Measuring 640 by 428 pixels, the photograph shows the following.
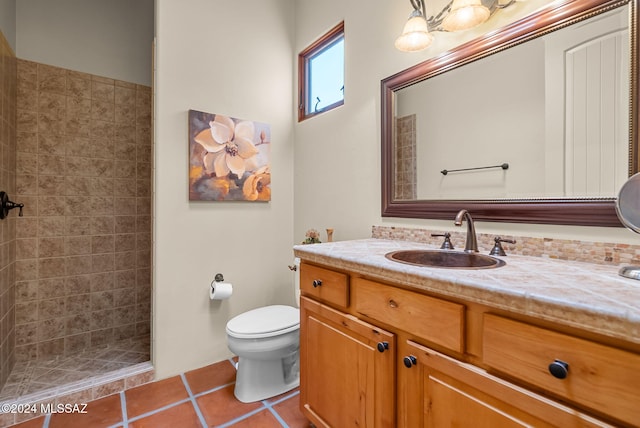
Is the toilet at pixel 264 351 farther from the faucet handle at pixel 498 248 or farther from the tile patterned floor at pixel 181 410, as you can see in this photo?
the faucet handle at pixel 498 248

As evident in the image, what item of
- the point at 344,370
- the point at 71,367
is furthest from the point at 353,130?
the point at 71,367

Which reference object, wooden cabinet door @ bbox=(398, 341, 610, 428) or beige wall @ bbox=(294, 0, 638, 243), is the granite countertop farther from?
beige wall @ bbox=(294, 0, 638, 243)

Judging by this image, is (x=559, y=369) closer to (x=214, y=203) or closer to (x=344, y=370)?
(x=344, y=370)

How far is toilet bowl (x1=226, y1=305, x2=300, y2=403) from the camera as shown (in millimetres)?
1630

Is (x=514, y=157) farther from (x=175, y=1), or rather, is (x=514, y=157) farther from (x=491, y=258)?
(x=175, y=1)

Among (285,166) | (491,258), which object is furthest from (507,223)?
A: (285,166)

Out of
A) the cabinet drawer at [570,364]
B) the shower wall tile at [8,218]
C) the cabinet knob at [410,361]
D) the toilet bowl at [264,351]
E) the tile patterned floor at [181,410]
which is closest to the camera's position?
the cabinet drawer at [570,364]

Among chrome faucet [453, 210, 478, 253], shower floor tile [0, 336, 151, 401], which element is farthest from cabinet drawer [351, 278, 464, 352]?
shower floor tile [0, 336, 151, 401]

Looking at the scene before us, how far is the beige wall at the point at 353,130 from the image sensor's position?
5.49 ft

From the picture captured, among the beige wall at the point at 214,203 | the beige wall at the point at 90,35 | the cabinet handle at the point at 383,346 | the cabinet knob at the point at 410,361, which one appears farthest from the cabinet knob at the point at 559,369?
the beige wall at the point at 90,35

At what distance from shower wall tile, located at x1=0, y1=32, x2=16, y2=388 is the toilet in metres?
1.39

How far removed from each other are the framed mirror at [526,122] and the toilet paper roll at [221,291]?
1.21m

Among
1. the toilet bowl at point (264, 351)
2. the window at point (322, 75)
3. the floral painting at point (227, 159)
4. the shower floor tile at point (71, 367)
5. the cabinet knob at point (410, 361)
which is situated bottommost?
the shower floor tile at point (71, 367)

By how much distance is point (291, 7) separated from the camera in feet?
8.11
